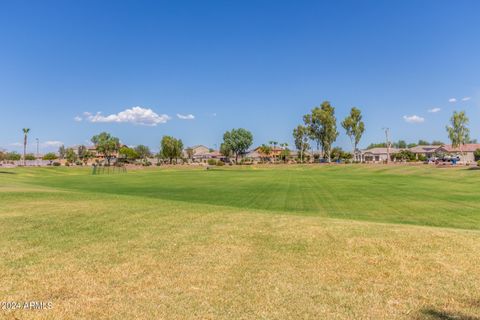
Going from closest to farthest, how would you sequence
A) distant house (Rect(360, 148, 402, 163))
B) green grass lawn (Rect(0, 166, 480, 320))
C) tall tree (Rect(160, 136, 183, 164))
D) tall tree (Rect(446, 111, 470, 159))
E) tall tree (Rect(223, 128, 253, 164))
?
green grass lawn (Rect(0, 166, 480, 320)) → tall tree (Rect(446, 111, 470, 159)) → tall tree (Rect(160, 136, 183, 164)) → tall tree (Rect(223, 128, 253, 164)) → distant house (Rect(360, 148, 402, 163))

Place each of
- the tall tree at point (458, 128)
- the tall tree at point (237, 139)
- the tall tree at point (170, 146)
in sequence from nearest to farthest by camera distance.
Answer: the tall tree at point (458, 128) → the tall tree at point (170, 146) → the tall tree at point (237, 139)

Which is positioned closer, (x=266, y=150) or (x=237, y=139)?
(x=237, y=139)

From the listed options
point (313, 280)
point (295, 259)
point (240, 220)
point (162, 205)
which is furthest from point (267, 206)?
point (313, 280)

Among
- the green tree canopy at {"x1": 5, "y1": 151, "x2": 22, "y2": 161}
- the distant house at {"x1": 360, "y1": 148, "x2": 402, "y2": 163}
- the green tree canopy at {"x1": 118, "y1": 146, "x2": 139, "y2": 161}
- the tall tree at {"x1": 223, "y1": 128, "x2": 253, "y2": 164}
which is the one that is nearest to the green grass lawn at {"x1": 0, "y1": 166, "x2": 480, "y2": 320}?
the tall tree at {"x1": 223, "y1": 128, "x2": 253, "y2": 164}

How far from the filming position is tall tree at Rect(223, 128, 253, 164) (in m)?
153

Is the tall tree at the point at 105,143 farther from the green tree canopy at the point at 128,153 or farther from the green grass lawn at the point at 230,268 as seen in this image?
the green grass lawn at the point at 230,268

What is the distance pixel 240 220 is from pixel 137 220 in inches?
145

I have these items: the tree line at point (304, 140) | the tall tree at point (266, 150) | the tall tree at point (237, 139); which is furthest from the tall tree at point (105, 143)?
the tall tree at point (266, 150)

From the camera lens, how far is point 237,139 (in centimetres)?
15325

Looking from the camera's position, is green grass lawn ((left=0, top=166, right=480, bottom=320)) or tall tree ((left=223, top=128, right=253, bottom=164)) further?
tall tree ((left=223, top=128, right=253, bottom=164))

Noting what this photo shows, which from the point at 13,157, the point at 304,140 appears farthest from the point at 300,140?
the point at 13,157

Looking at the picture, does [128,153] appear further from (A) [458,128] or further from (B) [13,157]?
(A) [458,128]

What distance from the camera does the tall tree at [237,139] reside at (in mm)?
153000

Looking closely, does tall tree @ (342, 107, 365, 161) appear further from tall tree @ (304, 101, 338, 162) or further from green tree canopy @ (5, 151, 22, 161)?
green tree canopy @ (5, 151, 22, 161)
